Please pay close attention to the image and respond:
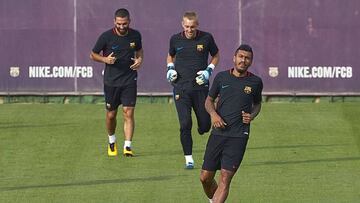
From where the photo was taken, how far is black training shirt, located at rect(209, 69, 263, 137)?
13938mm

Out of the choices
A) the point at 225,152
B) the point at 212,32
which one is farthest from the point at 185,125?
the point at 212,32

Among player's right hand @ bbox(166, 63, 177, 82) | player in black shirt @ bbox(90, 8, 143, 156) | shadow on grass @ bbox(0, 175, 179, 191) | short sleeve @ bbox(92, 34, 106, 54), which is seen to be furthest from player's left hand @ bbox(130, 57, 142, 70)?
shadow on grass @ bbox(0, 175, 179, 191)

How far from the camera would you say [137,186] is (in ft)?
54.1

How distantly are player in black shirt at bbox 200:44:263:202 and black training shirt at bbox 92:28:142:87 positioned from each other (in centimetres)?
488

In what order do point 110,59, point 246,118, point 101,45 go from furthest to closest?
point 101,45 → point 110,59 → point 246,118

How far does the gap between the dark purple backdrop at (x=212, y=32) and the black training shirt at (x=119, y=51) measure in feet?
19.7

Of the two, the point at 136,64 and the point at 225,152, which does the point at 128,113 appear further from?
the point at 225,152

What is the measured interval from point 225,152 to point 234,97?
613mm

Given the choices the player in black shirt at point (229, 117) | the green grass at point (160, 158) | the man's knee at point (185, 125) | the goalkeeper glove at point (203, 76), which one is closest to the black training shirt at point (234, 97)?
the player in black shirt at point (229, 117)

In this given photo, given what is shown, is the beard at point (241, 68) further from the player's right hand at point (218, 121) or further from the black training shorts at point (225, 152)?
the black training shorts at point (225, 152)

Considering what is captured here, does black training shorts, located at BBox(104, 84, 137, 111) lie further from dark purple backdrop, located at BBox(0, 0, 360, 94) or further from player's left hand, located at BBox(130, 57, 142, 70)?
dark purple backdrop, located at BBox(0, 0, 360, 94)

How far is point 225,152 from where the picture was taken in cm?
1402

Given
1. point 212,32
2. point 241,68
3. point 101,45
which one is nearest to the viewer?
point 241,68

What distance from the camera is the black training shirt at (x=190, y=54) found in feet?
58.4
